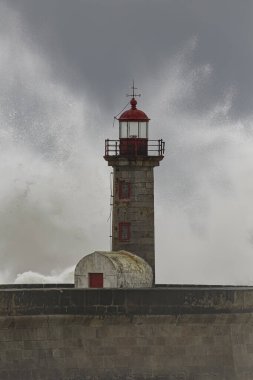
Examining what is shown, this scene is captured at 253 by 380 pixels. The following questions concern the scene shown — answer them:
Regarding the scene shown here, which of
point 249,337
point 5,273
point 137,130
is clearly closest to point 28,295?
point 249,337

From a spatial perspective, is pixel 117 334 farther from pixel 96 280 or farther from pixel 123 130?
pixel 123 130

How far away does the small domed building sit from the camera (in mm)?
24203

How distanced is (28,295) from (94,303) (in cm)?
99

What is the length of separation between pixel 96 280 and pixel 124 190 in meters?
2.04

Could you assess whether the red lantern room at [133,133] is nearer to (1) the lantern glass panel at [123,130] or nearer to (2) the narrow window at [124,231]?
(1) the lantern glass panel at [123,130]

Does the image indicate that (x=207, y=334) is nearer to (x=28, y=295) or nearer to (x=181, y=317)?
(x=181, y=317)

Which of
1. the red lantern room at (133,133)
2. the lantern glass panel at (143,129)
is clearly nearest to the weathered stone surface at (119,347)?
the red lantern room at (133,133)

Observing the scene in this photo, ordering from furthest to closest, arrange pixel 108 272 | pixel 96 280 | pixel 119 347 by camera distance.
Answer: pixel 96 280, pixel 108 272, pixel 119 347

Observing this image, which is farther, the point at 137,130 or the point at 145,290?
the point at 137,130

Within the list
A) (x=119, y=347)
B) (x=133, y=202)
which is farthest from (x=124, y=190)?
(x=119, y=347)

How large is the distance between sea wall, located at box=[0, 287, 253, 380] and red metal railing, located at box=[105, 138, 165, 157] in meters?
4.04

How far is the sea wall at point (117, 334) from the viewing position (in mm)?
21453

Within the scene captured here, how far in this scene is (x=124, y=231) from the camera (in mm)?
25656

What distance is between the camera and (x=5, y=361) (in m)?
21.4
